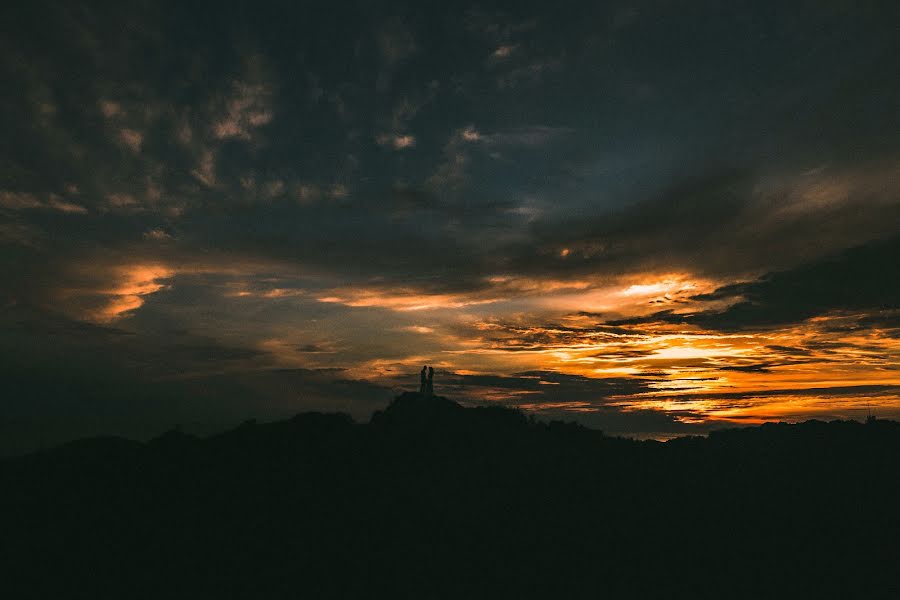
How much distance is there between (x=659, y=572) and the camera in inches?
4377

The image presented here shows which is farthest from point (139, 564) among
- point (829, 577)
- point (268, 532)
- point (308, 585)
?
point (829, 577)

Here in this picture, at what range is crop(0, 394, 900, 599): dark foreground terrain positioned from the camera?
345 ft

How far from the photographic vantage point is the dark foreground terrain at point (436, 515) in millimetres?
105188

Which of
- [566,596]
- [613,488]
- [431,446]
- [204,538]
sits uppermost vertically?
[431,446]

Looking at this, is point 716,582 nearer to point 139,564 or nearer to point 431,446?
point 431,446

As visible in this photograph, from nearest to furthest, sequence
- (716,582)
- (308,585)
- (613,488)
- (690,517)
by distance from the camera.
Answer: (308,585) < (716,582) < (690,517) < (613,488)

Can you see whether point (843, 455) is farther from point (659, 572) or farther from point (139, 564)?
point (139, 564)

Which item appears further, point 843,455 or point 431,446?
point 843,455

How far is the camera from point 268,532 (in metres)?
114

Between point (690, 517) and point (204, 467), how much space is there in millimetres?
114033

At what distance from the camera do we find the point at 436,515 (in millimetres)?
119188

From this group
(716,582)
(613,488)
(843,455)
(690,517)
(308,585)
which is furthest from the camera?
(843,455)

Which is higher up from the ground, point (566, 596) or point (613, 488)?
point (613, 488)

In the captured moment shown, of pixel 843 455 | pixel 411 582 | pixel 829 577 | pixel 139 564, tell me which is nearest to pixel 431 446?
pixel 411 582
